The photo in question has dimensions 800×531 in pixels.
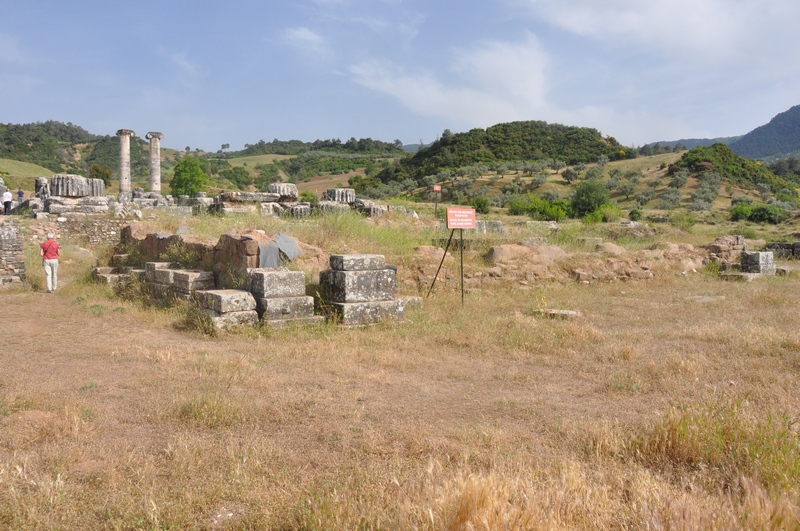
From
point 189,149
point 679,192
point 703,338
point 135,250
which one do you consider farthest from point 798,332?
point 189,149

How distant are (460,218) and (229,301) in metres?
4.26

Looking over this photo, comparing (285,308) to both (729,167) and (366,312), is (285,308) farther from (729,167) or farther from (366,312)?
(729,167)

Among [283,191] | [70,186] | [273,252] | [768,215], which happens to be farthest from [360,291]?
[768,215]

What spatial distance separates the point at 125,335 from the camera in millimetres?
7570

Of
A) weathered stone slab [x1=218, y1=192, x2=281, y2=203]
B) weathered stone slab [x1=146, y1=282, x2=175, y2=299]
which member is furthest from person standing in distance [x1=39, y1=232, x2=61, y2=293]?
weathered stone slab [x1=218, y1=192, x2=281, y2=203]

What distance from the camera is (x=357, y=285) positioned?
838 cm

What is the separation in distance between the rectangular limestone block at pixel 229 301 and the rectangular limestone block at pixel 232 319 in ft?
0.21

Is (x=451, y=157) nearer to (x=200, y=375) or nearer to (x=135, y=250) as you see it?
(x=135, y=250)

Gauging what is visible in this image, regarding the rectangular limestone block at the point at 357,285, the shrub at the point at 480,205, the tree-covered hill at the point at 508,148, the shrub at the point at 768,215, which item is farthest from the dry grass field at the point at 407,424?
the tree-covered hill at the point at 508,148

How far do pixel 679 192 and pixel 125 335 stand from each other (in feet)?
130

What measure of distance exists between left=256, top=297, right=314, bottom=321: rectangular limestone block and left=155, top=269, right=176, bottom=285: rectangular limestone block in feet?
9.48

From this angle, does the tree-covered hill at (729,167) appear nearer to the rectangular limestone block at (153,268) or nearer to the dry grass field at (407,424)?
the dry grass field at (407,424)

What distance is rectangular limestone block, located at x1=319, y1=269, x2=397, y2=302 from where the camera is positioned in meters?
8.32

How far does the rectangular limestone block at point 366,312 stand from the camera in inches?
321
